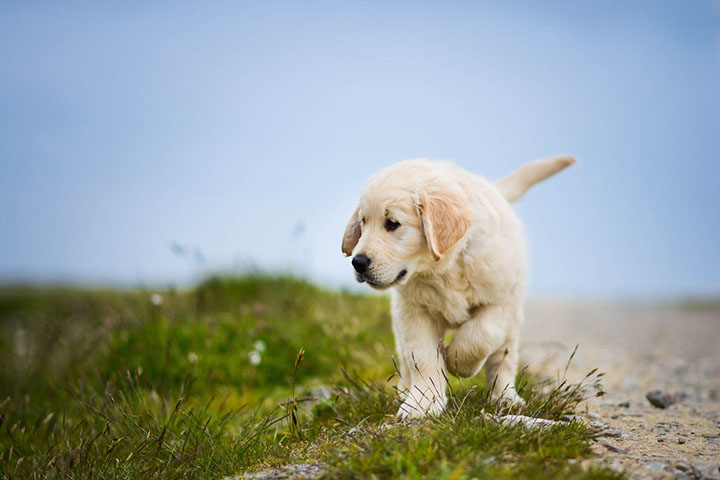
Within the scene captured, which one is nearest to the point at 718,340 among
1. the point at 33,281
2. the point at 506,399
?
the point at 506,399

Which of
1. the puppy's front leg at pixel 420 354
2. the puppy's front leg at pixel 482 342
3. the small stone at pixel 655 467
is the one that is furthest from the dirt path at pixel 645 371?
the puppy's front leg at pixel 420 354

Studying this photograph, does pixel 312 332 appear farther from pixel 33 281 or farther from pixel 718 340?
pixel 33 281

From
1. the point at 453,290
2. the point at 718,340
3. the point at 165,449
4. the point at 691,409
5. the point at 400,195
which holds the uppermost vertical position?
the point at 400,195

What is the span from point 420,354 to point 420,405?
0.44m

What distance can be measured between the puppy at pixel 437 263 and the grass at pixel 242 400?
256 millimetres

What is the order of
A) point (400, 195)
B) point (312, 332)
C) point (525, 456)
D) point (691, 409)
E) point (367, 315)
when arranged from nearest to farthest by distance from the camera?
point (525, 456), point (400, 195), point (691, 409), point (312, 332), point (367, 315)

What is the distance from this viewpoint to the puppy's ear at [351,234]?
406 centimetres

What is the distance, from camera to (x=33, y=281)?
591 inches

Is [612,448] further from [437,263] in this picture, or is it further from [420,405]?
[437,263]

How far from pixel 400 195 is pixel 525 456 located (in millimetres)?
1616

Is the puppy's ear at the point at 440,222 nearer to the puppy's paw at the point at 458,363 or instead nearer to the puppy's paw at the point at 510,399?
the puppy's paw at the point at 458,363

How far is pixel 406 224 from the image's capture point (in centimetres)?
362

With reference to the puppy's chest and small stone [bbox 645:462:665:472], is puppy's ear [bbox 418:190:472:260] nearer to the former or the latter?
the puppy's chest

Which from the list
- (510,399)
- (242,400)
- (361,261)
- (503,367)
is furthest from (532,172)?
Answer: (242,400)
